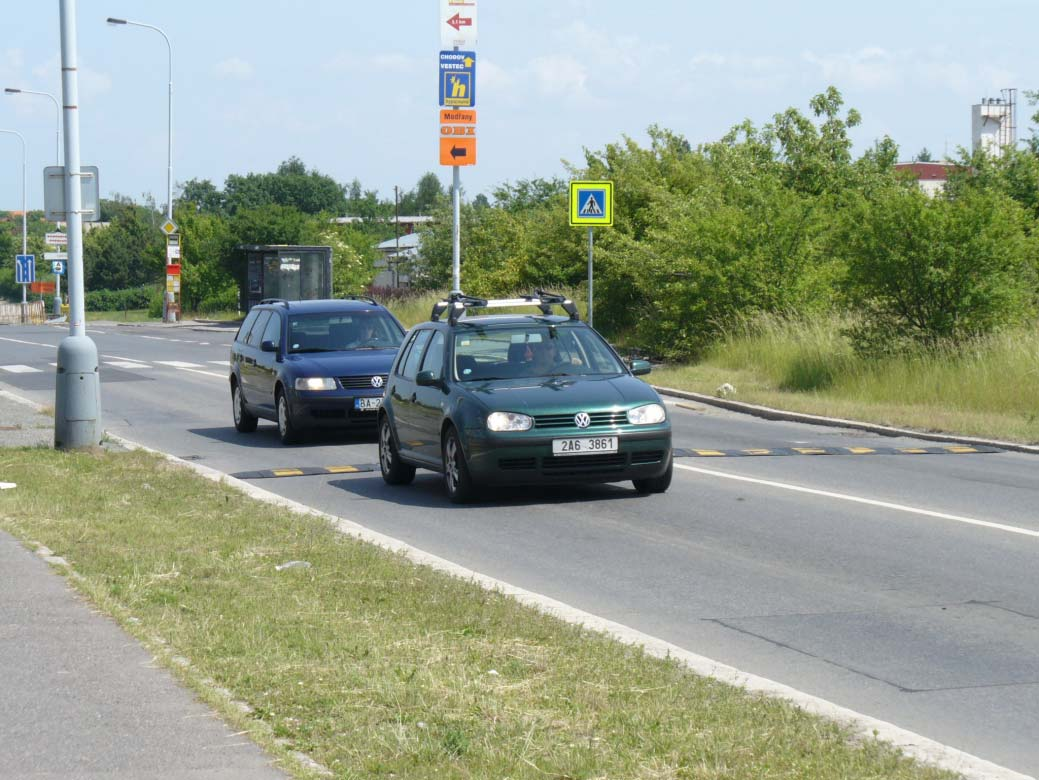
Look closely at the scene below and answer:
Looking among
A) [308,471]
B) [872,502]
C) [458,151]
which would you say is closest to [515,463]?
[872,502]

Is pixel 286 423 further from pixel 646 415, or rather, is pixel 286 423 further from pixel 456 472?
pixel 646 415

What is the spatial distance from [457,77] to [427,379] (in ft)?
49.1

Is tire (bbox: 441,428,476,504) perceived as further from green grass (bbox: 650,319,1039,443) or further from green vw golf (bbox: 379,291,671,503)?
green grass (bbox: 650,319,1039,443)

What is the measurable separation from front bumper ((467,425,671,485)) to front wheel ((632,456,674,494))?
388 mm

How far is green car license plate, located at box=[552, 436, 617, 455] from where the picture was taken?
39.8 ft

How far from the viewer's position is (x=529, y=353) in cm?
1335

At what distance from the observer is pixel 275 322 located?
19.3m

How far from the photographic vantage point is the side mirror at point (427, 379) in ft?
43.1

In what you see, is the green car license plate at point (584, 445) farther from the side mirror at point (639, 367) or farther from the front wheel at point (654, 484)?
the side mirror at point (639, 367)

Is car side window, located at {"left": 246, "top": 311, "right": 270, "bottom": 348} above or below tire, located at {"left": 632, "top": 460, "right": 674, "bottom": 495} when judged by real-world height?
above

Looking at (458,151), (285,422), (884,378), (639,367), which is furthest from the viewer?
(458,151)

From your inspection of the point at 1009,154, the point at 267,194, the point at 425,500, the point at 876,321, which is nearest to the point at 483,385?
the point at 425,500

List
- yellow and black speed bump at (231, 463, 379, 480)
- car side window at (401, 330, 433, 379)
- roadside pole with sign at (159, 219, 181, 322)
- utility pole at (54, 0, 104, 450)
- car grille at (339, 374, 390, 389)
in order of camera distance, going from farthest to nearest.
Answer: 1. roadside pole with sign at (159, 219, 181, 322)
2. car grille at (339, 374, 390, 389)
3. utility pole at (54, 0, 104, 450)
4. yellow and black speed bump at (231, 463, 379, 480)
5. car side window at (401, 330, 433, 379)

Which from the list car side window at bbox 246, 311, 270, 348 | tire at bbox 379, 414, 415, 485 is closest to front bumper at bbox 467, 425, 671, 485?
tire at bbox 379, 414, 415, 485
